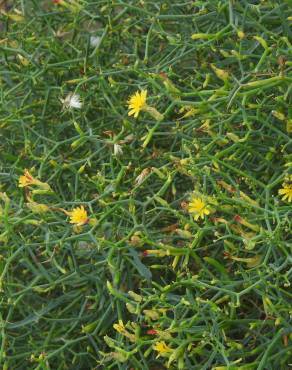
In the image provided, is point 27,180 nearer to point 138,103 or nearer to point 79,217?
point 79,217

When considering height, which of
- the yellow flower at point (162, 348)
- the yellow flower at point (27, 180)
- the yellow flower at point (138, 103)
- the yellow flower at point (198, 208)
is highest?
the yellow flower at point (138, 103)

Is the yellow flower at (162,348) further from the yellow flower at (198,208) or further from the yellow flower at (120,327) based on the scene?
the yellow flower at (198,208)

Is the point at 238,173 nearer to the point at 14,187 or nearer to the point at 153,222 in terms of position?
the point at 153,222

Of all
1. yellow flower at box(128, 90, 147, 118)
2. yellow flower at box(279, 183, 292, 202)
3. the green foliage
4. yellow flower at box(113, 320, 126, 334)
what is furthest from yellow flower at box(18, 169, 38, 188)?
yellow flower at box(279, 183, 292, 202)

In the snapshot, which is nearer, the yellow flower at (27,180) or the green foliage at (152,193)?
the green foliage at (152,193)

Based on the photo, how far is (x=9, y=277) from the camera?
5.73 feet

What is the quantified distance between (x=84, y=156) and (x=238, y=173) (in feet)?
1.32

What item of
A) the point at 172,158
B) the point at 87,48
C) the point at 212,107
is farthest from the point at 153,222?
the point at 87,48

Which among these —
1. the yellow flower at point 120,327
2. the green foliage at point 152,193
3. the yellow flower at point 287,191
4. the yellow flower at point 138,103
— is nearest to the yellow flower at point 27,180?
the green foliage at point 152,193

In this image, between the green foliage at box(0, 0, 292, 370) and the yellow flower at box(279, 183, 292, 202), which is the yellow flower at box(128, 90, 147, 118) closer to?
the green foliage at box(0, 0, 292, 370)

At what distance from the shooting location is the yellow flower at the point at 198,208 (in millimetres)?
1552

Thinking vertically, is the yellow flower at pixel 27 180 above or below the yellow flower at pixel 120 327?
above

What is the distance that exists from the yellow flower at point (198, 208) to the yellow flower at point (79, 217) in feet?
0.66

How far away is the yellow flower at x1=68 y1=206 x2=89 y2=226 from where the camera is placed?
1.60m
